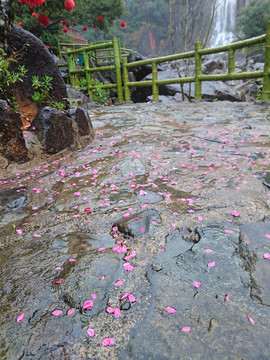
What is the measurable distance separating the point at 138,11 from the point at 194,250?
181 ft

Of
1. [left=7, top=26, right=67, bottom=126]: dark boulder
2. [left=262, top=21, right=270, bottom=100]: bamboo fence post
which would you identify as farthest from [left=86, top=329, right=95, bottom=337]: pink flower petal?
[left=262, top=21, right=270, bottom=100]: bamboo fence post

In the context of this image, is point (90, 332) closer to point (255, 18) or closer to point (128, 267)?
point (128, 267)

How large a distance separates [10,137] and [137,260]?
1945 mm

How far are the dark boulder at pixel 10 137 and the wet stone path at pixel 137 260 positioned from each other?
14cm

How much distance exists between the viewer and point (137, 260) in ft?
4.18

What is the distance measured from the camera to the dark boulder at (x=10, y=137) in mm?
2418

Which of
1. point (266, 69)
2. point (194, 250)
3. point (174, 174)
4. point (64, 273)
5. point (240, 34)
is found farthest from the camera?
point (240, 34)

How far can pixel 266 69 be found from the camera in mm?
5148

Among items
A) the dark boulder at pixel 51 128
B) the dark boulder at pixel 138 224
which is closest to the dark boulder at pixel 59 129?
the dark boulder at pixel 51 128

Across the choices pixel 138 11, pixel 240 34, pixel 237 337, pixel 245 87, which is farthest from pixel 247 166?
pixel 138 11

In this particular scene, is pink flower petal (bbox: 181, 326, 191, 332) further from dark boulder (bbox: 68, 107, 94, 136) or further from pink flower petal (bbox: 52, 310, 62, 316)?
dark boulder (bbox: 68, 107, 94, 136)

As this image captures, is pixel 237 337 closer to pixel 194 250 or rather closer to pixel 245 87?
pixel 194 250

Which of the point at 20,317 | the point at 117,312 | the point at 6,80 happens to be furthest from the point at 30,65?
the point at 117,312

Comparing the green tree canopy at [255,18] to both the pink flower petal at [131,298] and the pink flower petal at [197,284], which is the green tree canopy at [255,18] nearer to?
the pink flower petal at [197,284]
